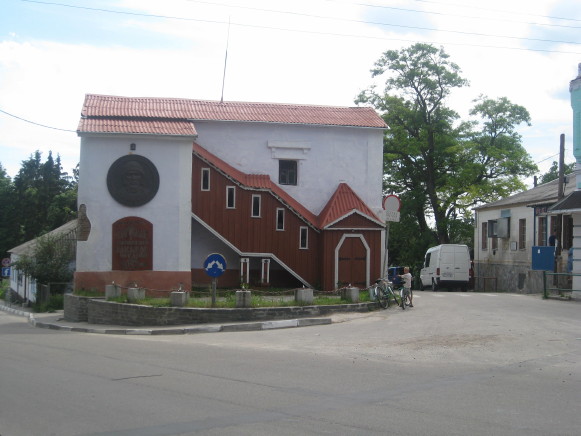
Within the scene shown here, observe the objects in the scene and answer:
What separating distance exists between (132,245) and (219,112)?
798 cm

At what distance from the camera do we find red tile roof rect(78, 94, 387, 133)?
2647 cm

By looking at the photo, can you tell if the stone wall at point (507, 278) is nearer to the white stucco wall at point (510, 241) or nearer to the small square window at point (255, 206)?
the white stucco wall at point (510, 241)

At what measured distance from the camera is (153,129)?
25.1 metres

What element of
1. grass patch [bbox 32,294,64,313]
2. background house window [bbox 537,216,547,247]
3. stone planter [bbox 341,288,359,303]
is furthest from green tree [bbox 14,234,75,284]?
background house window [bbox 537,216,547,247]

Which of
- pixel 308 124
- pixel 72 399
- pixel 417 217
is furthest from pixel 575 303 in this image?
pixel 417 217

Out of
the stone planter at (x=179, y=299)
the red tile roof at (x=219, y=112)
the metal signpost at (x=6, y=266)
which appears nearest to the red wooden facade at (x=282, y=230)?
the red tile roof at (x=219, y=112)

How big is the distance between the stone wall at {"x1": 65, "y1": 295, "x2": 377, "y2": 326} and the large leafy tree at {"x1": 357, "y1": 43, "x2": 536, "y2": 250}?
2578cm

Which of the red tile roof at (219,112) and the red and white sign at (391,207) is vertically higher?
the red tile roof at (219,112)

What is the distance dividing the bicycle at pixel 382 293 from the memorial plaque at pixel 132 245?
935cm

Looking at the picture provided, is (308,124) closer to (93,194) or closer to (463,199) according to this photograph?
(93,194)

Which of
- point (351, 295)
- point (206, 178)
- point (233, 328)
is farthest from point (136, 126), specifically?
point (351, 295)

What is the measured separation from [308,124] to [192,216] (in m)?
7.12

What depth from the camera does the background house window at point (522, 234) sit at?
1346 inches

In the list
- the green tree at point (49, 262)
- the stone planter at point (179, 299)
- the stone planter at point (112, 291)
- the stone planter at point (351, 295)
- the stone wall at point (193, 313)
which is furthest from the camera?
the green tree at point (49, 262)
